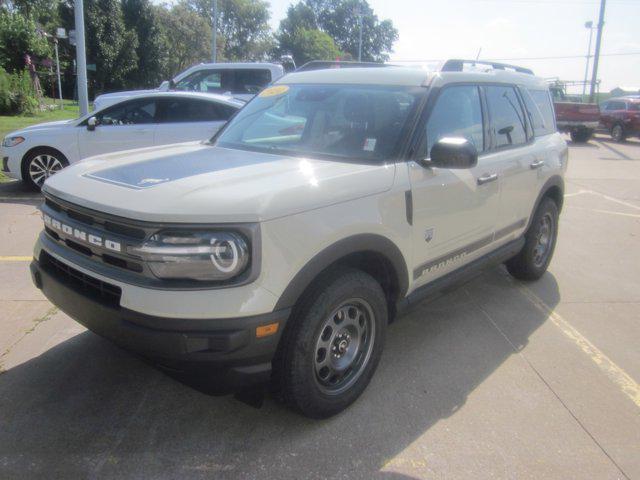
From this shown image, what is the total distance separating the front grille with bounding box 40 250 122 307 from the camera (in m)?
2.51

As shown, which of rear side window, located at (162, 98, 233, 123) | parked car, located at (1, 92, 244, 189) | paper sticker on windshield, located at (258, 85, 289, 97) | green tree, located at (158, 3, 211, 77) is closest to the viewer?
paper sticker on windshield, located at (258, 85, 289, 97)

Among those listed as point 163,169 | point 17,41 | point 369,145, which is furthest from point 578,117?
point 17,41

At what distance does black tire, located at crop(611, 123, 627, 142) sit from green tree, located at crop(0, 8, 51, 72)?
28.4 m

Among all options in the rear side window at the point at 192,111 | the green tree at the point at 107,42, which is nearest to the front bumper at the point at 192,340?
the rear side window at the point at 192,111

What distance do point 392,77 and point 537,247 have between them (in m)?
2.55

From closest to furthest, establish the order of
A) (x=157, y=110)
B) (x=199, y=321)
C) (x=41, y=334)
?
(x=199, y=321), (x=41, y=334), (x=157, y=110)

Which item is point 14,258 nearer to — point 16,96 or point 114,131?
point 114,131

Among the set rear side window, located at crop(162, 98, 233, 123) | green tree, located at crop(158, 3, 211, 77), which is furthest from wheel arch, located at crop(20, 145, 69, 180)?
green tree, located at crop(158, 3, 211, 77)

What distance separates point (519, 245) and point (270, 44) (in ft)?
250

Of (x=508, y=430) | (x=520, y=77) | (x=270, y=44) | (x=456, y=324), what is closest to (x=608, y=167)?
(x=520, y=77)

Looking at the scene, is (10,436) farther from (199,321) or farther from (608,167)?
(608,167)

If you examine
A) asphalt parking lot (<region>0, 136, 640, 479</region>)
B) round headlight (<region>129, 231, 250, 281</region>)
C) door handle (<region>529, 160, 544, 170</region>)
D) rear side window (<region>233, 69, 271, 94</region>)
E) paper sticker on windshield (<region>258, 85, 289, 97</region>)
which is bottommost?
asphalt parking lot (<region>0, 136, 640, 479</region>)

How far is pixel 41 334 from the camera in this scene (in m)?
3.84

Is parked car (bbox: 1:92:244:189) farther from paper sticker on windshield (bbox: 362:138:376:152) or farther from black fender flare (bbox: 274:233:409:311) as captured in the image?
black fender flare (bbox: 274:233:409:311)
